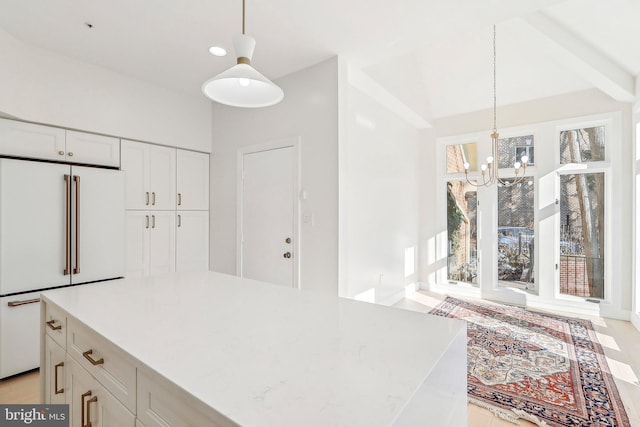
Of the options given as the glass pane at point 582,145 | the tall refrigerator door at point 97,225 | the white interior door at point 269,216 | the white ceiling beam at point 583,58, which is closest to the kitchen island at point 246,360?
the tall refrigerator door at point 97,225

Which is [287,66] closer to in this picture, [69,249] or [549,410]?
[69,249]

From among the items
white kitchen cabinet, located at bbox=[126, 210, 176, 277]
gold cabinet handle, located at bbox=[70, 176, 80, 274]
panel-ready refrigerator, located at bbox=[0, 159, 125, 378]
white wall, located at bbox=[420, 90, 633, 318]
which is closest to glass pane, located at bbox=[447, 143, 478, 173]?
white wall, located at bbox=[420, 90, 633, 318]

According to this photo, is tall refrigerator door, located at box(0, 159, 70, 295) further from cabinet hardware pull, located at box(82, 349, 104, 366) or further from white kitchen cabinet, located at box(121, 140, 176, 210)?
cabinet hardware pull, located at box(82, 349, 104, 366)

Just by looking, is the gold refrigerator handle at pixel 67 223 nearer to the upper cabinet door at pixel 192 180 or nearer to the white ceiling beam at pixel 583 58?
the upper cabinet door at pixel 192 180

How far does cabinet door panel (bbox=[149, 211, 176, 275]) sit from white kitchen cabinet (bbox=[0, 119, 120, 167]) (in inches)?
28.6

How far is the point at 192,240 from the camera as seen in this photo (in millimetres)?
3879

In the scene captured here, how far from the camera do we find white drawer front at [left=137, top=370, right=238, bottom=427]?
0.68 meters

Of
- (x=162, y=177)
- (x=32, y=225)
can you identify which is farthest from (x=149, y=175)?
(x=32, y=225)

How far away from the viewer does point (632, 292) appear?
368cm

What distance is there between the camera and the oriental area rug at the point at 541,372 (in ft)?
6.76

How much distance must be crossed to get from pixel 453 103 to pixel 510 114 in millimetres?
817

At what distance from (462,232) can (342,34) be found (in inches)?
147

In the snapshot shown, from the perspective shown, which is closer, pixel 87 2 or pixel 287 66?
pixel 87 2

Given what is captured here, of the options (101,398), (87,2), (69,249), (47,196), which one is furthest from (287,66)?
(101,398)
